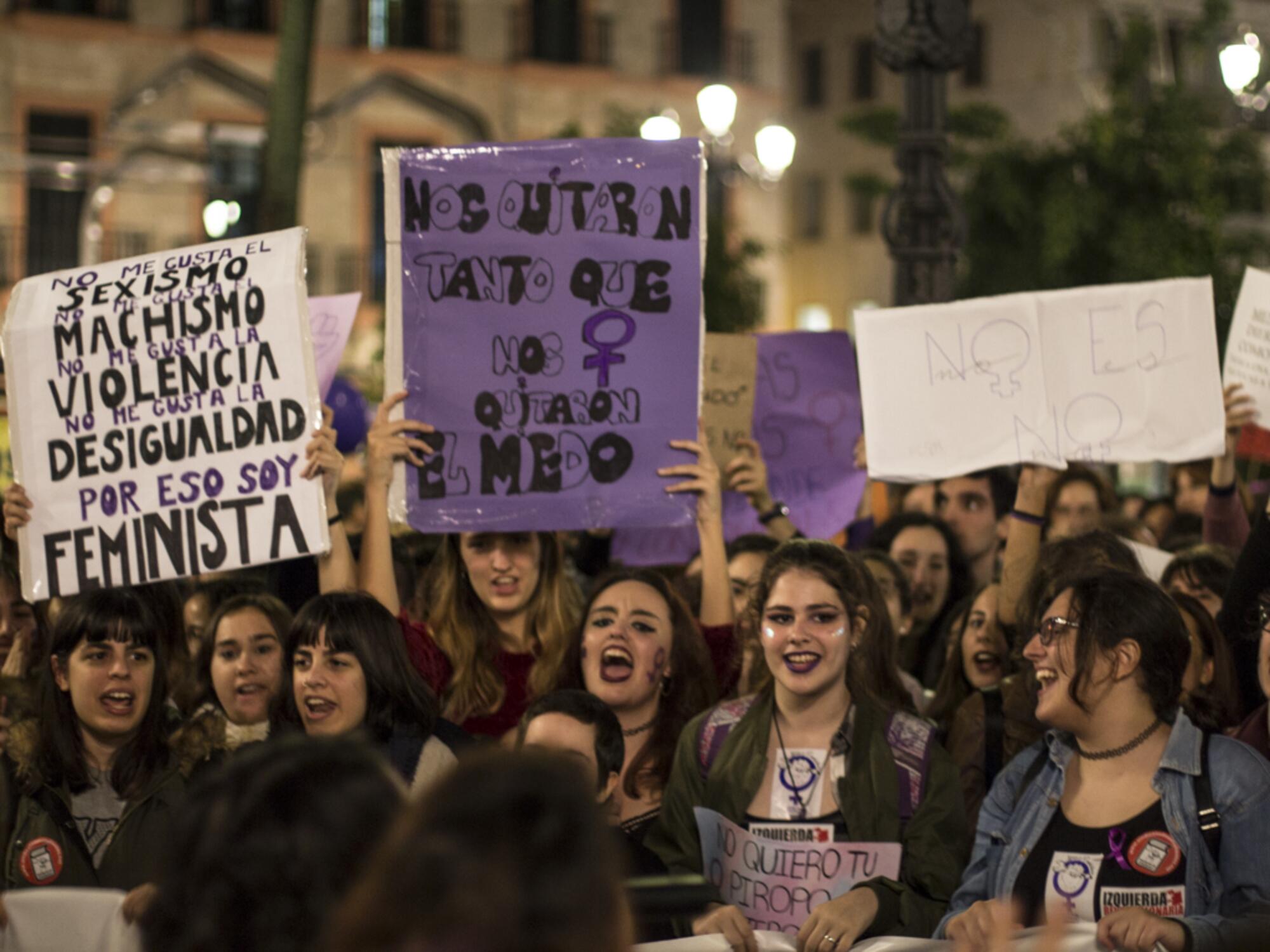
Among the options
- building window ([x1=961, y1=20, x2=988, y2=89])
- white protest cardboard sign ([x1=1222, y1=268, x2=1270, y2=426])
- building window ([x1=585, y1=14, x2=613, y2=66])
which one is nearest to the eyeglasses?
white protest cardboard sign ([x1=1222, y1=268, x2=1270, y2=426])

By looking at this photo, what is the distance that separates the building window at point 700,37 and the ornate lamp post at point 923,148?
83.3ft

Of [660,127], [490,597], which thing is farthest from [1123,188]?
[490,597]

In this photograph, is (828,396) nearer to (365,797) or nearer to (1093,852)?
(1093,852)

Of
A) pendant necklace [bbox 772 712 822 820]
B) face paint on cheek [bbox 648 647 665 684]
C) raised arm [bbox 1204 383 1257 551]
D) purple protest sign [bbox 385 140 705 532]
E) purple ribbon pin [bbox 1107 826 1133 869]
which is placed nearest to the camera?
purple ribbon pin [bbox 1107 826 1133 869]

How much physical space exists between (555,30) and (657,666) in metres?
27.7

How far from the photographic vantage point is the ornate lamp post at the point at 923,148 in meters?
7.21

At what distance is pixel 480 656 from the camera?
5.27 metres

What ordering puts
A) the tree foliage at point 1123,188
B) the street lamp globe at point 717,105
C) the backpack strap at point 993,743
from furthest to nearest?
the tree foliage at point 1123,188
the street lamp globe at point 717,105
the backpack strap at point 993,743

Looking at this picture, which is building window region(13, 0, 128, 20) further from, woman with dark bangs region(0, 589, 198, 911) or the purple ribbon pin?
the purple ribbon pin

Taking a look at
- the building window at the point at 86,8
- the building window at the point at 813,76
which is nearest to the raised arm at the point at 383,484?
the building window at the point at 86,8

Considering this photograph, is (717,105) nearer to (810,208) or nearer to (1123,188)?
(1123,188)

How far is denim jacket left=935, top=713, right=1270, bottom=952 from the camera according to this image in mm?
3619

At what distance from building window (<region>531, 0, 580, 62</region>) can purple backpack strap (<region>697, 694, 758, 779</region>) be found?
2767 centimetres

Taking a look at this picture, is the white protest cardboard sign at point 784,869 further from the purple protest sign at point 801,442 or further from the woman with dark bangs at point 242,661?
the purple protest sign at point 801,442
